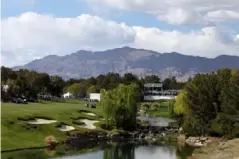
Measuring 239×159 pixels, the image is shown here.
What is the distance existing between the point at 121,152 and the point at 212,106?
25170 mm

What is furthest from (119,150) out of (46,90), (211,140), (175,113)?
(46,90)

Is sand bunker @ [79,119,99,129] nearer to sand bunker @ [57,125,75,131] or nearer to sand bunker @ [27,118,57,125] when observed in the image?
sand bunker @ [57,125,75,131]

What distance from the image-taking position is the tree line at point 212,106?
244 ft

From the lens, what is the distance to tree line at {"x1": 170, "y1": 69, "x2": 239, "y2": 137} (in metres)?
74.3

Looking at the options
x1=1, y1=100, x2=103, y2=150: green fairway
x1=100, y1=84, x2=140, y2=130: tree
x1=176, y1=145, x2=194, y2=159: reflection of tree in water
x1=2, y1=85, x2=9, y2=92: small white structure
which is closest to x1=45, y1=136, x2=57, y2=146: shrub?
x1=1, y1=100, x2=103, y2=150: green fairway

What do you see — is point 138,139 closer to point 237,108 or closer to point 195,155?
point 237,108

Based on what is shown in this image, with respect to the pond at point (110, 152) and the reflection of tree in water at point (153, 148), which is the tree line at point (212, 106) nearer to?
the pond at point (110, 152)

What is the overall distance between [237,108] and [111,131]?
23.4 metres

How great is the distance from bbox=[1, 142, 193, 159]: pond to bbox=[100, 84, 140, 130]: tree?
420 inches

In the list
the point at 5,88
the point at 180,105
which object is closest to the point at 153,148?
the point at 180,105

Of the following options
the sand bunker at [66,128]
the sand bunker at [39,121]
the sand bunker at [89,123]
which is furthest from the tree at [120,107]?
the sand bunker at [39,121]

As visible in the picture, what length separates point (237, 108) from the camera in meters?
74.8

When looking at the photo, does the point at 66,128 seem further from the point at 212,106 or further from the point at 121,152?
the point at 212,106

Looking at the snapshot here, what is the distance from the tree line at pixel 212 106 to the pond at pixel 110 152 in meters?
8.78
